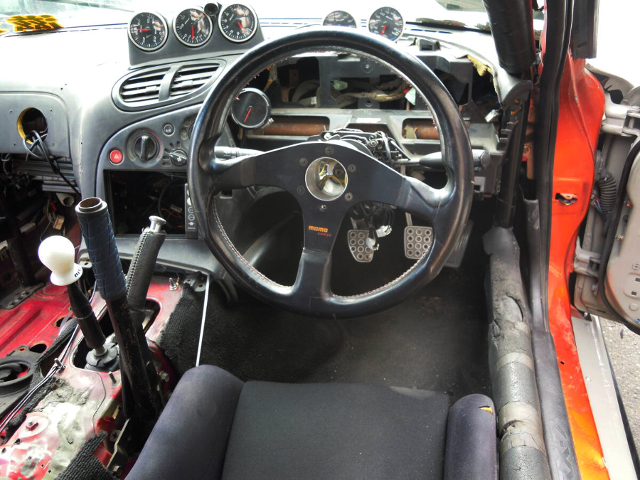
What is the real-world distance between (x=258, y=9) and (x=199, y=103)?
839mm

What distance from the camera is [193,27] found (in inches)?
72.9

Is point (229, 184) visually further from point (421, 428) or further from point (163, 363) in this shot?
point (421, 428)

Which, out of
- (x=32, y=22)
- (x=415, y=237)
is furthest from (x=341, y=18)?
(x=32, y=22)

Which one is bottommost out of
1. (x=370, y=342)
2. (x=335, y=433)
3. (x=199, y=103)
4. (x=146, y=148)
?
(x=370, y=342)

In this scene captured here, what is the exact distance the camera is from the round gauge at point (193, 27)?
184 centimetres

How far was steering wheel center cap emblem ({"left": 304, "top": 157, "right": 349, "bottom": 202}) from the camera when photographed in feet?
3.92

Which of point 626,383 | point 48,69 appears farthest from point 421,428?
point 48,69

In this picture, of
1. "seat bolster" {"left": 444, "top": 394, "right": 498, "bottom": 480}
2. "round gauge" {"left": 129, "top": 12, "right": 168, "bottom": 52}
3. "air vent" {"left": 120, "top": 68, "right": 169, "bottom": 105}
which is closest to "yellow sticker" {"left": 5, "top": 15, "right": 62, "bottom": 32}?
"round gauge" {"left": 129, "top": 12, "right": 168, "bottom": 52}

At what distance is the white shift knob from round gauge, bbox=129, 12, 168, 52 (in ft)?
3.89

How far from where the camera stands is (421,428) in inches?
47.0

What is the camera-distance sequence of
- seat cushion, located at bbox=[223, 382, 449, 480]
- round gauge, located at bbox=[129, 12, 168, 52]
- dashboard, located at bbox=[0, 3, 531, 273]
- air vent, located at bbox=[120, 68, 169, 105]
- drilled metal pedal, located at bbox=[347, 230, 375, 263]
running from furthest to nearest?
round gauge, located at bbox=[129, 12, 168, 52] < air vent, located at bbox=[120, 68, 169, 105] < dashboard, located at bbox=[0, 3, 531, 273] < drilled metal pedal, located at bbox=[347, 230, 375, 263] < seat cushion, located at bbox=[223, 382, 449, 480]

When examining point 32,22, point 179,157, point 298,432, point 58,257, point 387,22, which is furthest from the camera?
point 32,22

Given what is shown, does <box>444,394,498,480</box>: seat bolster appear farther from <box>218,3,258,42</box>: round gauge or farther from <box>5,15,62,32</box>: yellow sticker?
<box>5,15,62,32</box>: yellow sticker

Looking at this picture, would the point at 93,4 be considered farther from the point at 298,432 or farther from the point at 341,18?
the point at 298,432
